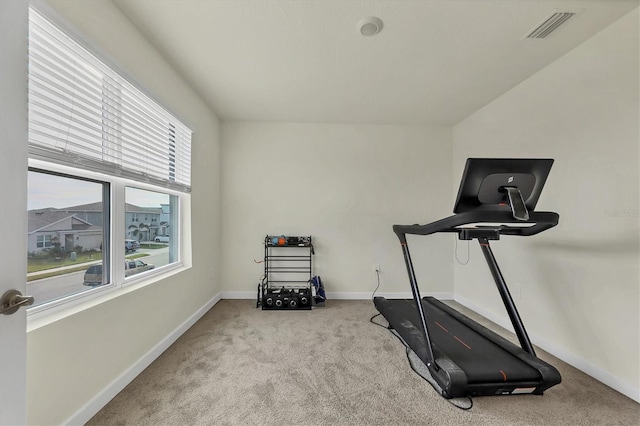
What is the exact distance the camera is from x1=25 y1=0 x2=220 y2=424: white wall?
3.77 feet

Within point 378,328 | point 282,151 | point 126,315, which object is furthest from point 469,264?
point 126,315

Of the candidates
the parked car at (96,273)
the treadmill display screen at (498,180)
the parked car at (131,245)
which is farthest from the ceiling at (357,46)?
the parked car at (96,273)

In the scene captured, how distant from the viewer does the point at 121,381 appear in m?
1.56

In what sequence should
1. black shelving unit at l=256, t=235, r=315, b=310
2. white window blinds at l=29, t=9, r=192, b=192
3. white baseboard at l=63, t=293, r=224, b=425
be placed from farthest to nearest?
black shelving unit at l=256, t=235, r=315, b=310
white baseboard at l=63, t=293, r=224, b=425
white window blinds at l=29, t=9, r=192, b=192

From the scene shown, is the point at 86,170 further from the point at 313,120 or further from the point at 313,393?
the point at 313,120

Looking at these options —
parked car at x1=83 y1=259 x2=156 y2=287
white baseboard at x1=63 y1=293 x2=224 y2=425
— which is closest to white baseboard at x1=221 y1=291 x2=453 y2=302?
white baseboard at x1=63 y1=293 x2=224 y2=425

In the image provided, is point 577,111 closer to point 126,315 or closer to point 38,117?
point 38,117

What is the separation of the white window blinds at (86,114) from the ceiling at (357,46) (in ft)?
1.73

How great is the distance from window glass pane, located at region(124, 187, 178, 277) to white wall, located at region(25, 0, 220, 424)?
0.20m

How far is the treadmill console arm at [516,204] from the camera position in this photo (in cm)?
138

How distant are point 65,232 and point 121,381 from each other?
1.04 meters

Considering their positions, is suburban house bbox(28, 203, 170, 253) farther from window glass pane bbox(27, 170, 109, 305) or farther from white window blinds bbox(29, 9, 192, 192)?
white window blinds bbox(29, 9, 192, 192)

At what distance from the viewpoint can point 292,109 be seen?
2945 millimetres

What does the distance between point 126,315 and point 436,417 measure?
211cm
